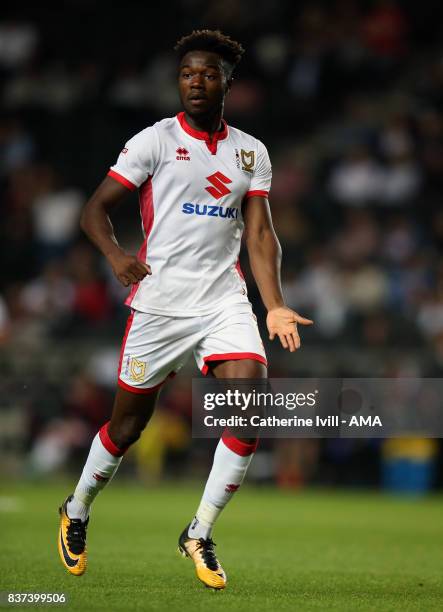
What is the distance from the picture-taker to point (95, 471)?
6.58 m

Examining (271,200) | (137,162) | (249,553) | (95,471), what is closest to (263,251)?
(137,162)

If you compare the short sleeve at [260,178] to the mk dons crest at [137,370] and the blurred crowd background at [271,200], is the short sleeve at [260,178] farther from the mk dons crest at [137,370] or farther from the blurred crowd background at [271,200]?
the blurred crowd background at [271,200]

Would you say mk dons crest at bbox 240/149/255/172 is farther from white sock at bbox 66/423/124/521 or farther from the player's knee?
white sock at bbox 66/423/124/521

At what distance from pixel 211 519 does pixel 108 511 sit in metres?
5.73

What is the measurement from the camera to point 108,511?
11.9 m

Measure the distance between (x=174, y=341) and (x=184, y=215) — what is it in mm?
665

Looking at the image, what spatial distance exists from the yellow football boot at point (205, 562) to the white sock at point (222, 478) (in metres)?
0.04

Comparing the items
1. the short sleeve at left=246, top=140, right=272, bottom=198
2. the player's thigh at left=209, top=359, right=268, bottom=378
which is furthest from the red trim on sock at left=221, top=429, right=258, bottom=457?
the short sleeve at left=246, top=140, right=272, bottom=198

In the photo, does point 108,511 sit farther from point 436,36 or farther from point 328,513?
point 436,36

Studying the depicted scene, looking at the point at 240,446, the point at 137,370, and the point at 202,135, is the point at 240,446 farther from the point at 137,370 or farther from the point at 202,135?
the point at 202,135

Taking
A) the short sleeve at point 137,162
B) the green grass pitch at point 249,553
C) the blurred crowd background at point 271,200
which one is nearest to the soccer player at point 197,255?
the short sleeve at point 137,162

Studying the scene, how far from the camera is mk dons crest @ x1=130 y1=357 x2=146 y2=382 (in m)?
6.32

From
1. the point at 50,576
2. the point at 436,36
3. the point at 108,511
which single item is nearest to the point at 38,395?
the point at 108,511

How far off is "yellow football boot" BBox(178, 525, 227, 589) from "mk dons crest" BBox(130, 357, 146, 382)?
0.87 metres
